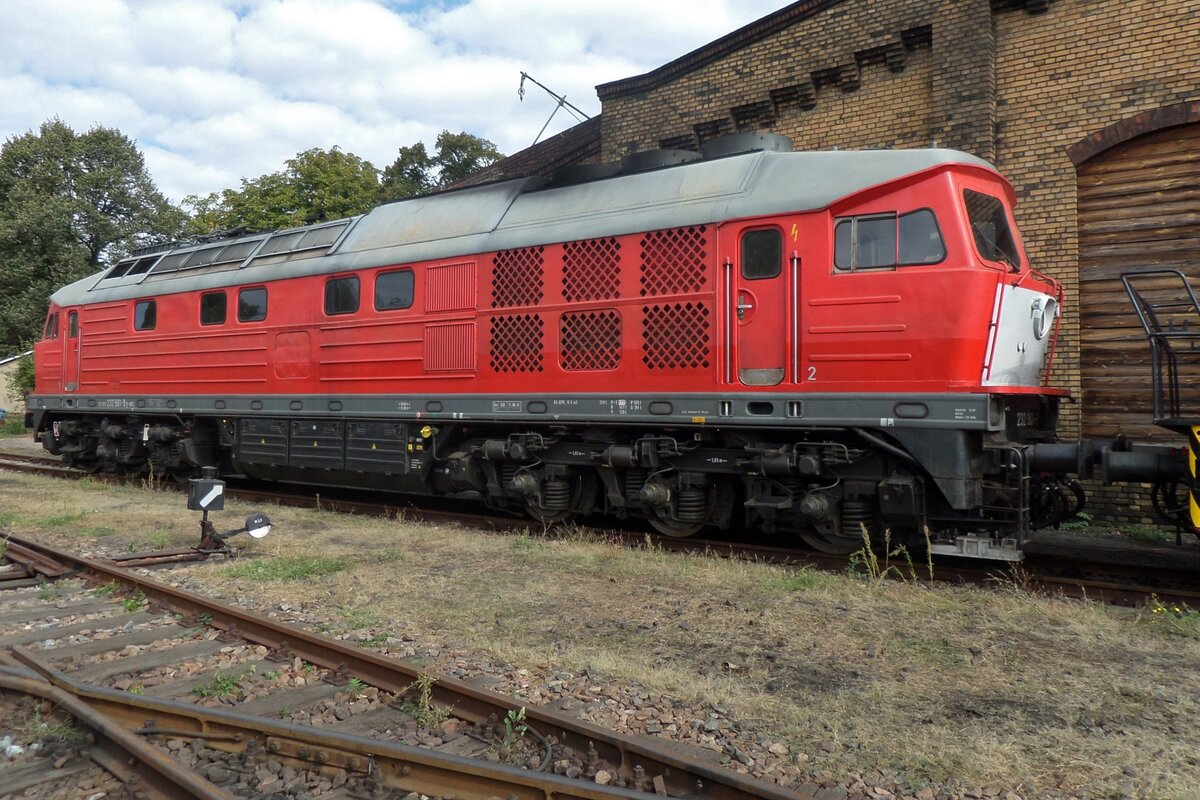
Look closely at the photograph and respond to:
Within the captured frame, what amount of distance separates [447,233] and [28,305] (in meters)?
33.3

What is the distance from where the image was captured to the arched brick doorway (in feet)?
32.0

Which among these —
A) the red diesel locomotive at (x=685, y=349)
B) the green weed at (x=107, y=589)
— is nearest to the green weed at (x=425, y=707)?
the green weed at (x=107, y=589)

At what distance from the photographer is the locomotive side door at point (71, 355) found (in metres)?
15.0

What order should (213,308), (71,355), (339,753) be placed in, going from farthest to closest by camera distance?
(71,355) → (213,308) → (339,753)

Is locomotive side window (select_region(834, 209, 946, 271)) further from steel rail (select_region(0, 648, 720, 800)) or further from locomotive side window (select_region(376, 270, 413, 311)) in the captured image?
locomotive side window (select_region(376, 270, 413, 311))

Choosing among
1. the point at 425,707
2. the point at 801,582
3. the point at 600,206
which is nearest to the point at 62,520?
the point at 600,206

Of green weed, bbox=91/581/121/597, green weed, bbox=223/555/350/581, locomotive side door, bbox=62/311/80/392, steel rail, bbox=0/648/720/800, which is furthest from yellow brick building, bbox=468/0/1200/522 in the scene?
locomotive side door, bbox=62/311/80/392

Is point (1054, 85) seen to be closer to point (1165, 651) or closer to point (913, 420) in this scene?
point (913, 420)

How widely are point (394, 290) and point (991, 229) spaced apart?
6.77 metres

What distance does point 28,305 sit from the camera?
3478cm

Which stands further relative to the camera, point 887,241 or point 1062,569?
point 1062,569

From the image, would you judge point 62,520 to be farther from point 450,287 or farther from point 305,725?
point 305,725

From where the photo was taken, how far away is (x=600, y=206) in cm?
885

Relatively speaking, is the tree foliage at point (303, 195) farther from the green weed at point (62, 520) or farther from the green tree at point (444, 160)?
the green weed at point (62, 520)
